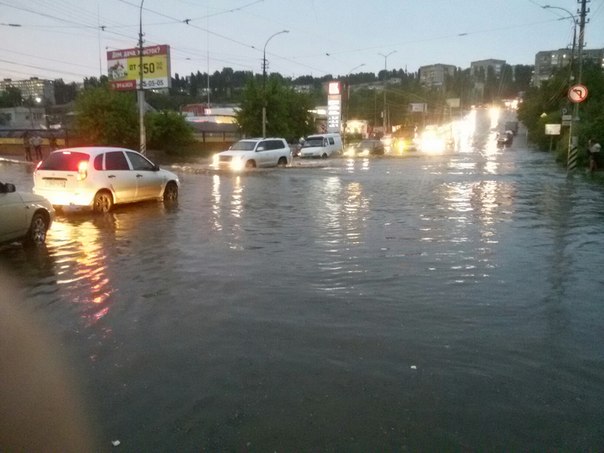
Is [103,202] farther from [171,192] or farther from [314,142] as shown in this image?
[314,142]

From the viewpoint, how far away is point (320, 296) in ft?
24.1

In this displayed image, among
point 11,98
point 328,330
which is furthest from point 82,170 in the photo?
point 11,98

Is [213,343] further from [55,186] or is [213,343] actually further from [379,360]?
[55,186]

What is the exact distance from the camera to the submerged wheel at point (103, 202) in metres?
14.4

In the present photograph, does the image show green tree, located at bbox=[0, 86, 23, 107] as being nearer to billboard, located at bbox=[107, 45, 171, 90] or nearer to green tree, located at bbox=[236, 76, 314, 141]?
green tree, located at bbox=[236, 76, 314, 141]

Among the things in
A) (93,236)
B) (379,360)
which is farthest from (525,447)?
(93,236)

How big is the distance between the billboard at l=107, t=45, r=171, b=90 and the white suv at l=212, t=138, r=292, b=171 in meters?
7.91

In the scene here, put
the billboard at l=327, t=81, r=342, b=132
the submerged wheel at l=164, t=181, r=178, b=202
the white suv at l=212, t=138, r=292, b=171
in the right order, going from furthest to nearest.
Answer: the billboard at l=327, t=81, r=342, b=132
the white suv at l=212, t=138, r=292, b=171
the submerged wheel at l=164, t=181, r=178, b=202

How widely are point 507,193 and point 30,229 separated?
1514 cm

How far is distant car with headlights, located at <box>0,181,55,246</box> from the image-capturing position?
938 cm

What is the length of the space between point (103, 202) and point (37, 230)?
4274mm

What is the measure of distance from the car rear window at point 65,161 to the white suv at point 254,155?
1742 centimetres

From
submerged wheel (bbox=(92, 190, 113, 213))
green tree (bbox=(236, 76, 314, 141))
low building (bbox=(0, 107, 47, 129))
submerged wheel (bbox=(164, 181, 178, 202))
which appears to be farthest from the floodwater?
low building (bbox=(0, 107, 47, 129))

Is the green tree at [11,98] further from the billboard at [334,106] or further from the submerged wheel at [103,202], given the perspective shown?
the submerged wheel at [103,202]
